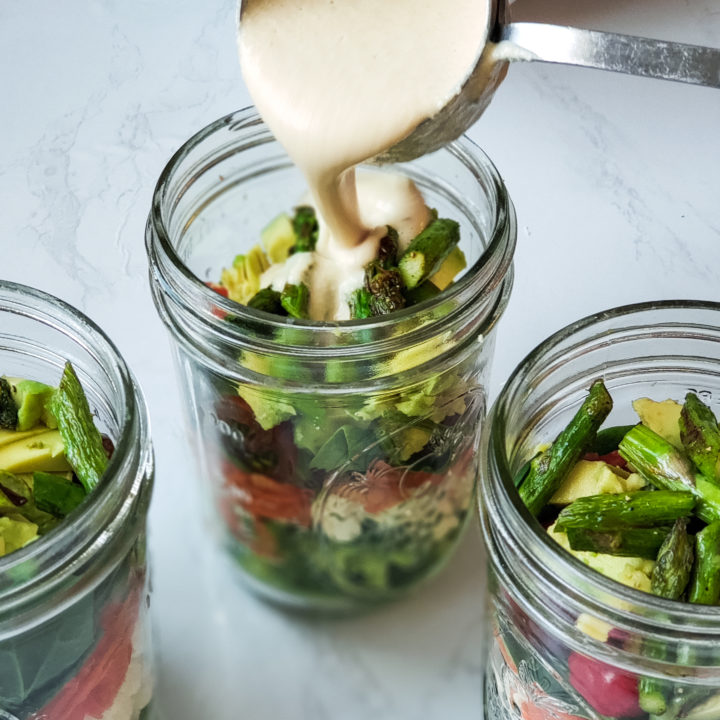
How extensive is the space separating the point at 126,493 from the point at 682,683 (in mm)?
358

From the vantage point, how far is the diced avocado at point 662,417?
76cm

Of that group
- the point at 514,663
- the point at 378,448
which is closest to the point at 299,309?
the point at 378,448

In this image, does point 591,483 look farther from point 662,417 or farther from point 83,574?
point 83,574

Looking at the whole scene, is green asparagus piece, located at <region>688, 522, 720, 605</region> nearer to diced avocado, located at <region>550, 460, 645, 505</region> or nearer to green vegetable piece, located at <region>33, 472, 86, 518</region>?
diced avocado, located at <region>550, 460, 645, 505</region>

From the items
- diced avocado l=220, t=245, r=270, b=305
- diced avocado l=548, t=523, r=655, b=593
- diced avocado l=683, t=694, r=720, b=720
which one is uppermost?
diced avocado l=220, t=245, r=270, b=305

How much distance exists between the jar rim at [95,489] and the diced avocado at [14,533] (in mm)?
53

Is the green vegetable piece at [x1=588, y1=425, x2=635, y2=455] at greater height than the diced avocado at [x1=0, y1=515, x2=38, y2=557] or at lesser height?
lesser

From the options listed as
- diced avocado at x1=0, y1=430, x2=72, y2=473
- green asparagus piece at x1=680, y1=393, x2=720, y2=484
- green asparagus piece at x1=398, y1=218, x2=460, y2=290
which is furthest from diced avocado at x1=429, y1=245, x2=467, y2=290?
diced avocado at x1=0, y1=430, x2=72, y2=473

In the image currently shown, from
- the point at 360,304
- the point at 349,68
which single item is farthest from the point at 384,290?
the point at 349,68

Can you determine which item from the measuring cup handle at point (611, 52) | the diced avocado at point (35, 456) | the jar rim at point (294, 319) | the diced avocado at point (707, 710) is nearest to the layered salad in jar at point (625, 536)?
the diced avocado at point (707, 710)

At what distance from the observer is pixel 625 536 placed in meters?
0.68

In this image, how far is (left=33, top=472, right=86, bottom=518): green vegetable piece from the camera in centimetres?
70

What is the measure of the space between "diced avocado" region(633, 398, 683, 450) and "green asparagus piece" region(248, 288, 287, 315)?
0.28 metres

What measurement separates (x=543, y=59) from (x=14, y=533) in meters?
0.46
